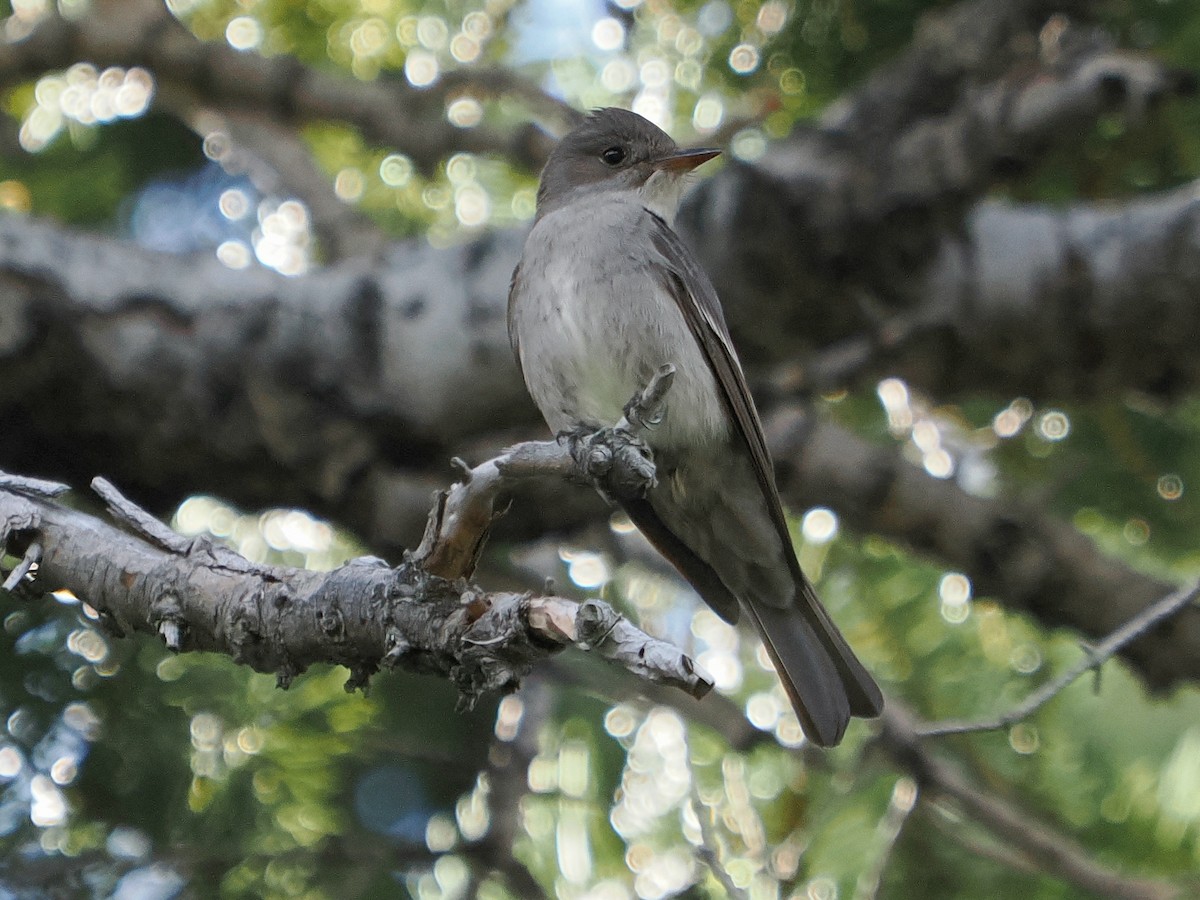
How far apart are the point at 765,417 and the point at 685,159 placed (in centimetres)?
79

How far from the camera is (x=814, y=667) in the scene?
2758 millimetres

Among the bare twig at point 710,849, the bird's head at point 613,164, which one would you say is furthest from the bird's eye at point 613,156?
the bare twig at point 710,849

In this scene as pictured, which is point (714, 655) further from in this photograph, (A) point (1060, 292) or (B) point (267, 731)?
(B) point (267, 731)

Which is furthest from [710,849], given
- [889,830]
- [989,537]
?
[989,537]

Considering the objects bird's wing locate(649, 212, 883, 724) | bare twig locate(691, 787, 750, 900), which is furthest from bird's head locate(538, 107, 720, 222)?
bare twig locate(691, 787, 750, 900)

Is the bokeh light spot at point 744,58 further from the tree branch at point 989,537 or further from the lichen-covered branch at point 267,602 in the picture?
the lichen-covered branch at point 267,602

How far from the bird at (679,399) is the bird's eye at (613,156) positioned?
1.35ft

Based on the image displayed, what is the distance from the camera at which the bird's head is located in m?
3.47

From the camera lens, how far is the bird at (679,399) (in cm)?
286

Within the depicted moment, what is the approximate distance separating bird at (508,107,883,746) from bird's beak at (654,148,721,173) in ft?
0.05

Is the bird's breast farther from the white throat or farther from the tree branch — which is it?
the tree branch

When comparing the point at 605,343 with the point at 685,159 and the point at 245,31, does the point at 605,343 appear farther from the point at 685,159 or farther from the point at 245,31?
the point at 245,31

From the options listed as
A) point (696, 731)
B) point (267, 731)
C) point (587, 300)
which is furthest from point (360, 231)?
point (267, 731)

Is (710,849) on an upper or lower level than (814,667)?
upper
